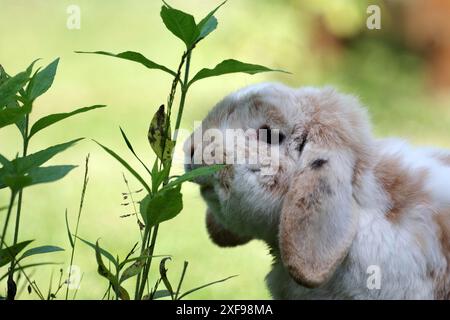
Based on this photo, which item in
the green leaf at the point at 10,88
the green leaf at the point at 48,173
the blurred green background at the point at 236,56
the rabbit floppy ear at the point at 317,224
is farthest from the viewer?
the blurred green background at the point at 236,56

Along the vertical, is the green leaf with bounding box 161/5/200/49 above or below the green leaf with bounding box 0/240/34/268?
above

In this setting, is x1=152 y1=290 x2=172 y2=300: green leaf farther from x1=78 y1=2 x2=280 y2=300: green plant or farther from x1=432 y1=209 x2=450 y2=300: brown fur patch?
x1=432 y1=209 x2=450 y2=300: brown fur patch

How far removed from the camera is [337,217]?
2279 millimetres

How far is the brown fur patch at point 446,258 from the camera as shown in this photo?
2.32m

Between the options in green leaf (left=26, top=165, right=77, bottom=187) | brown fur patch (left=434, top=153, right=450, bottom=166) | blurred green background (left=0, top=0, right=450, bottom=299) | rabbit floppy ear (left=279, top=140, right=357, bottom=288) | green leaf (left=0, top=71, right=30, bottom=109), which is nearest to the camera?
green leaf (left=26, top=165, right=77, bottom=187)

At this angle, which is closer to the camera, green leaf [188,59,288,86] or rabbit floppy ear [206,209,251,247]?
green leaf [188,59,288,86]

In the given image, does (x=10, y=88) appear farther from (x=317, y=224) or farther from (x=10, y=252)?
(x=317, y=224)

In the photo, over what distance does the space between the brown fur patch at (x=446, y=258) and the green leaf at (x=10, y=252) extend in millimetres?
1018

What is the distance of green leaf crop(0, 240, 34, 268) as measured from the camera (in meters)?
1.93

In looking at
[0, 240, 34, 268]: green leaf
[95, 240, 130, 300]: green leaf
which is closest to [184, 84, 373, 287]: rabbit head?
[95, 240, 130, 300]: green leaf

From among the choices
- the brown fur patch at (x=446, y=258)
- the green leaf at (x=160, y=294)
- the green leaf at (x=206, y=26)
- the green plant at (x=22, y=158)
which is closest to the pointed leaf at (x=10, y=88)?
the green plant at (x=22, y=158)

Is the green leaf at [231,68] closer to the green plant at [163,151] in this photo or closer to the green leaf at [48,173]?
the green plant at [163,151]

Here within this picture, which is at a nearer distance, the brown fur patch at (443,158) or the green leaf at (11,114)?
the green leaf at (11,114)

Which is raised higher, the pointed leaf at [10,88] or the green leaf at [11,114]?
the pointed leaf at [10,88]
